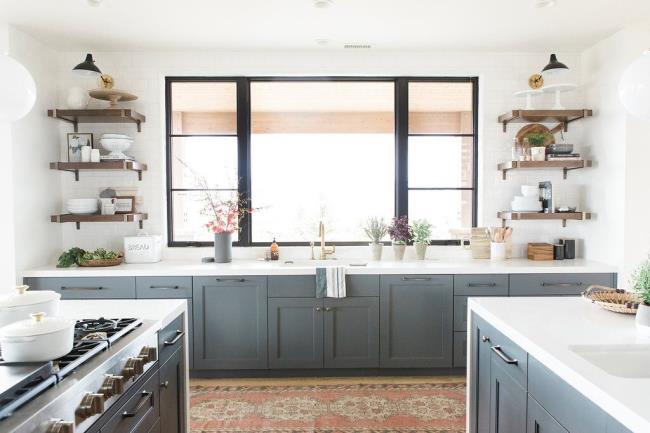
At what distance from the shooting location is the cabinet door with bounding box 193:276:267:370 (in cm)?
370

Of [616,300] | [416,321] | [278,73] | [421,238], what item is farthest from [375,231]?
[616,300]

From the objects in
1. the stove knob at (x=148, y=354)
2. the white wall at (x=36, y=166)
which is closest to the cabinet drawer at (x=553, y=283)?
the stove knob at (x=148, y=354)

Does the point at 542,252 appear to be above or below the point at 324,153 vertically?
below

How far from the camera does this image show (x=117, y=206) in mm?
4203

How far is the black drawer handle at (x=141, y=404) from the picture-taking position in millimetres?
1664

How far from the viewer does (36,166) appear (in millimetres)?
3883

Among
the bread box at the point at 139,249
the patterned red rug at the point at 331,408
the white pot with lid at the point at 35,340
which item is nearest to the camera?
the white pot with lid at the point at 35,340

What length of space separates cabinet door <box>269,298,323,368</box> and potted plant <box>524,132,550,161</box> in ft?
7.41

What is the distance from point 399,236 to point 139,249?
2.29 m

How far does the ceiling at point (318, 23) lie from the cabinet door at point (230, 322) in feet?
6.57

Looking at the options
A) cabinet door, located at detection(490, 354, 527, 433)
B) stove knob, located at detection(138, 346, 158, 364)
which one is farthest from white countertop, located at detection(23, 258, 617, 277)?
stove knob, located at detection(138, 346, 158, 364)

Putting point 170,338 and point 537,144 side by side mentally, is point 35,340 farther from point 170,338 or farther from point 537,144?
point 537,144

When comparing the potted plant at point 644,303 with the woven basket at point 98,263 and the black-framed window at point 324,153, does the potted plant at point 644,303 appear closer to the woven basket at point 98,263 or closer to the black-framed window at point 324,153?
the black-framed window at point 324,153

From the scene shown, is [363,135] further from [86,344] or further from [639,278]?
[86,344]
